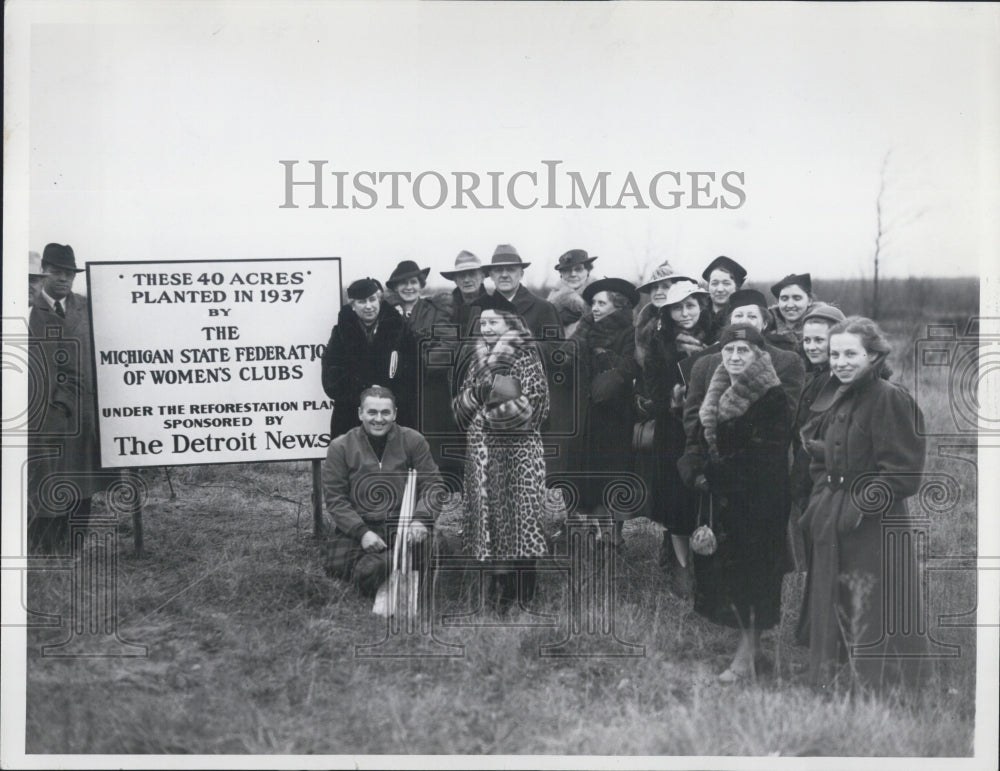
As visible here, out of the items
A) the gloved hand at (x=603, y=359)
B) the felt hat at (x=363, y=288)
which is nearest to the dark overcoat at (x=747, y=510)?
the gloved hand at (x=603, y=359)

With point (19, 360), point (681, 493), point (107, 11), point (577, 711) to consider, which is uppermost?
point (107, 11)

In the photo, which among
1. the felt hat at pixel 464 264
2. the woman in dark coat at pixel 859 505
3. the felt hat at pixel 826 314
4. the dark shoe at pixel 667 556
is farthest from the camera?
the dark shoe at pixel 667 556

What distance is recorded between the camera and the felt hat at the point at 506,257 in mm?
5301

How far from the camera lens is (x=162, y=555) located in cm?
544

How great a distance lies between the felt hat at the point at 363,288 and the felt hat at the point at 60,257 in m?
1.51

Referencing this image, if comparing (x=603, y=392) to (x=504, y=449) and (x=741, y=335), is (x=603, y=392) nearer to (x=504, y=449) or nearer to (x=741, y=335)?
(x=504, y=449)

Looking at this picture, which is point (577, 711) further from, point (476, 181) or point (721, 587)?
point (476, 181)

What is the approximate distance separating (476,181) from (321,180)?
866mm

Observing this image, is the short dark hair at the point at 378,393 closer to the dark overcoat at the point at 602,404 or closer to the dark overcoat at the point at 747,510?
the dark overcoat at the point at 602,404

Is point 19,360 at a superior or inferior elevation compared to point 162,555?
superior

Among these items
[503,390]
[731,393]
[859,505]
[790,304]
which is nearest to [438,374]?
[503,390]

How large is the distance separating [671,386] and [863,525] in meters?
1.28

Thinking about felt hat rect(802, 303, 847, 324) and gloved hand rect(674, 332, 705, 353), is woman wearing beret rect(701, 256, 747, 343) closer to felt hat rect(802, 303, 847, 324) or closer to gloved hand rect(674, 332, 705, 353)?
gloved hand rect(674, 332, 705, 353)

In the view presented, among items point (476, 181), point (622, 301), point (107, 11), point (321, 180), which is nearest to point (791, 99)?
point (622, 301)
